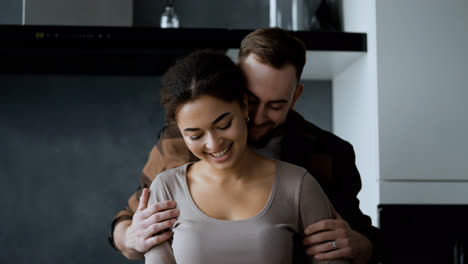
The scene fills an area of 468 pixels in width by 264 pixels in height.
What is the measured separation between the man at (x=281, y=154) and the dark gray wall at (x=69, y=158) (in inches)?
27.8

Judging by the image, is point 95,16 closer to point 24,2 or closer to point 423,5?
point 24,2

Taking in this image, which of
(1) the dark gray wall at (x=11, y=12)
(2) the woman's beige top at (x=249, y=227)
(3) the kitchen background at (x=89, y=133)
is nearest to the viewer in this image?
(2) the woman's beige top at (x=249, y=227)

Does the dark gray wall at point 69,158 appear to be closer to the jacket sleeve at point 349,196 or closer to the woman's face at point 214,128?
the jacket sleeve at point 349,196

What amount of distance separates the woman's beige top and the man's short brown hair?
0.91 feet

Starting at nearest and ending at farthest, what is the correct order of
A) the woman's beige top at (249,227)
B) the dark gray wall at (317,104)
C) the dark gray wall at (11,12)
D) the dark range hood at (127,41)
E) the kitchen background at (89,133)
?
the woman's beige top at (249,227) → the dark range hood at (127,41) → the dark gray wall at (11,12) → the kitchen background at (89,133) → the dark gray wall at (317,104)

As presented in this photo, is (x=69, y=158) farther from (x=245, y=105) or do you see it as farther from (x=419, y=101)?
(x=419, y=101)

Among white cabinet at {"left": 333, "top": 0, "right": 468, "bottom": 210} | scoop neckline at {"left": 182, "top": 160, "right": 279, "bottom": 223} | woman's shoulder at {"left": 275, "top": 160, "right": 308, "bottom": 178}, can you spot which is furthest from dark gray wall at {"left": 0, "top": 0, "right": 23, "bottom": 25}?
white cabinet at {"left": 333, "top": 0, "right": 468, "bottom": 210}

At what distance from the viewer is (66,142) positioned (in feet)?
6.72

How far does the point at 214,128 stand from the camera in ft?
3.01

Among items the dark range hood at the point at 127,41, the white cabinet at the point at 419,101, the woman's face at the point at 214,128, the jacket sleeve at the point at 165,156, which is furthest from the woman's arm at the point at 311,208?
the dark range hood at the point at 127,41

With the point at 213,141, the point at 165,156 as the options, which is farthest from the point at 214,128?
the point at 165,156

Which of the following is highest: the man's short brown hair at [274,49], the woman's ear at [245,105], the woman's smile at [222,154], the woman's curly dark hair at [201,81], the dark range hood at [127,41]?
the dark range hood at [127,41]

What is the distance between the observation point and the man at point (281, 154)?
98 centimetres

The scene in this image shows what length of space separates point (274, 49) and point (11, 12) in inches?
51.4
